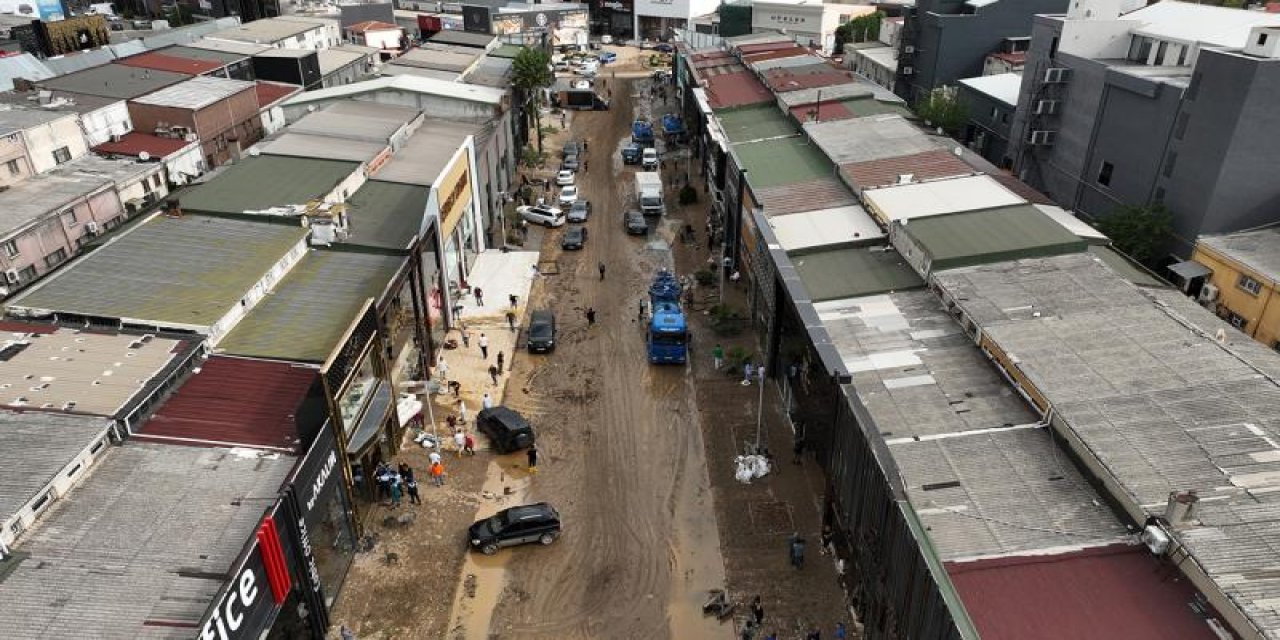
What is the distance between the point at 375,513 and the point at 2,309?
46.1 feet

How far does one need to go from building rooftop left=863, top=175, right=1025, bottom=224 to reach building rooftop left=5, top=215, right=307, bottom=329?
24504 millimetres

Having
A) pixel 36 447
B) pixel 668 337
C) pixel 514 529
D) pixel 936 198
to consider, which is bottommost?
pixel 514 529

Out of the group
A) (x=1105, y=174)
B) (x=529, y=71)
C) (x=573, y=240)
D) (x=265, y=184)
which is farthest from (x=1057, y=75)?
(x=265, y=184)

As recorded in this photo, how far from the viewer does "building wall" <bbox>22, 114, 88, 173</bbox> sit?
39.7 metres

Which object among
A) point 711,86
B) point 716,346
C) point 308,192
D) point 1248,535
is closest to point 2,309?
point 308,192

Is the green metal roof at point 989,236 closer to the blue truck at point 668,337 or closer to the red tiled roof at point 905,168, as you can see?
the red tiled roof at point 905,168

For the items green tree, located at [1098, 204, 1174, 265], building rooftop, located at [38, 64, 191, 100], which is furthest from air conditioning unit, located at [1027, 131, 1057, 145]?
building rooftop, located at [38, 64, 191, 100]

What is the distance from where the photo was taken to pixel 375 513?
25922 millimetres

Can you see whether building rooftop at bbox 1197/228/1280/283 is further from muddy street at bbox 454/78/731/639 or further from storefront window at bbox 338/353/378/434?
storefront window at bbox 338/353/378/434

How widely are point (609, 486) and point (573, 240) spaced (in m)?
22.0

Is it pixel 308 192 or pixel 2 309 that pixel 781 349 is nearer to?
pixel 308 192

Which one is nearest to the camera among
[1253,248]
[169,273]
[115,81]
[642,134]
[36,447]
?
[36,447]

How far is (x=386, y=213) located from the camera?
3616 cm

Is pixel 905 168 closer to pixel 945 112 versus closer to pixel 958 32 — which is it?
pixel 945 112
